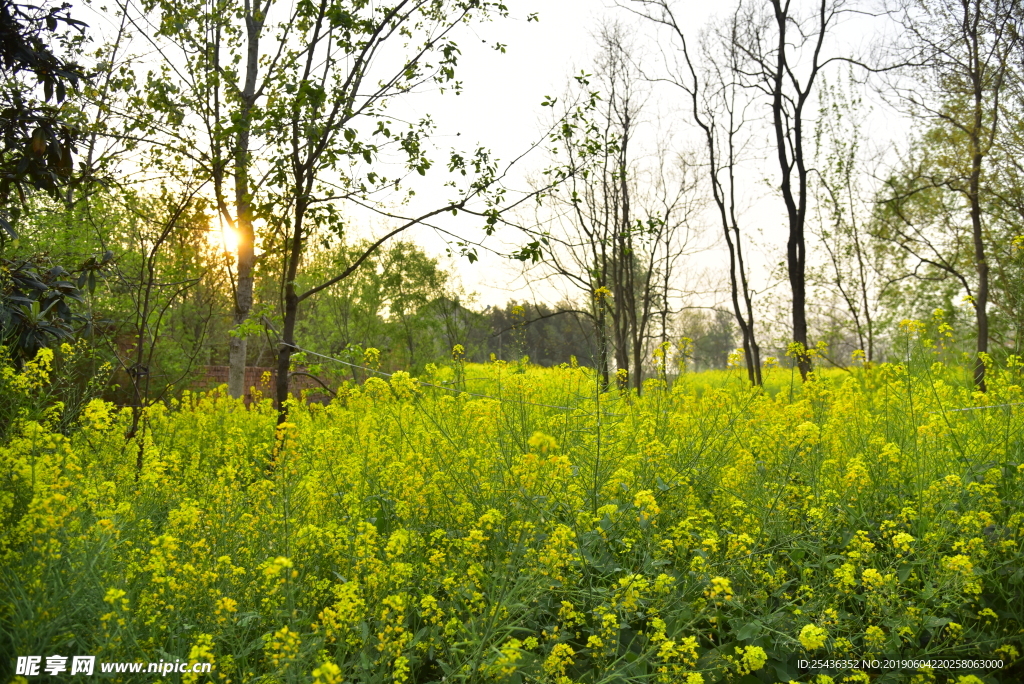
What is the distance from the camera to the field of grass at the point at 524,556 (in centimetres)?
219

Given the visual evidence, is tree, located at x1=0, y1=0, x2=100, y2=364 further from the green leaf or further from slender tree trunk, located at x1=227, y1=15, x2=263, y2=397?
the green leaf

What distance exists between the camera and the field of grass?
2.19 meters

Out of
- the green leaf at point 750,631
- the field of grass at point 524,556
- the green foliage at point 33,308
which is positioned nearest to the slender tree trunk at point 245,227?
the green foliage at point 33,308

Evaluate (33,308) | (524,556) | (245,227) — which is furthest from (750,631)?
(245,227)

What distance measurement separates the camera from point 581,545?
2990mm

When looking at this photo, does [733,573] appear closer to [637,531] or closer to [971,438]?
[637,531]

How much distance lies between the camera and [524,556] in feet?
8.60

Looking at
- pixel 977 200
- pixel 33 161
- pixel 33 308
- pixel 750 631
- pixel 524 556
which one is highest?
pixel 977 200

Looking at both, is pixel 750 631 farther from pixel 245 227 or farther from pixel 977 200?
pixel 977 200

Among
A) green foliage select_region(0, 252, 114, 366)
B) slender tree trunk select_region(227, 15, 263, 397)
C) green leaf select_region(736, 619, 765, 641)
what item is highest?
slender tree trunk select_region(227, 15, 263, 397)

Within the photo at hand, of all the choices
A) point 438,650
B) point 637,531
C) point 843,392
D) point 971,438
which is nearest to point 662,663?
point 637,531

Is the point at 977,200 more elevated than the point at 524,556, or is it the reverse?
the point at 977,200

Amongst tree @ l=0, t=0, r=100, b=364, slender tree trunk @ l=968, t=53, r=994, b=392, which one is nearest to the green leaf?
tree @ l=0, t=0, r=100, b=364

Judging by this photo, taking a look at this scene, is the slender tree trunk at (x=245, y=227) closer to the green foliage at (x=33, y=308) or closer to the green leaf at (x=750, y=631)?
the green foliage at (x=33, y=308)
